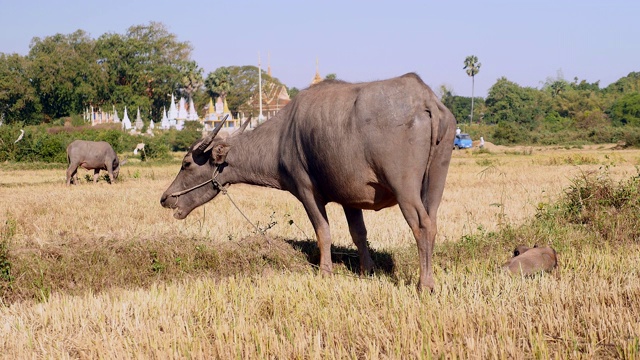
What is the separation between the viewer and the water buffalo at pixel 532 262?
248 inches

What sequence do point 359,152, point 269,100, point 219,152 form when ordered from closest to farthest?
point 359,152 → point 219,152 → point 269,100

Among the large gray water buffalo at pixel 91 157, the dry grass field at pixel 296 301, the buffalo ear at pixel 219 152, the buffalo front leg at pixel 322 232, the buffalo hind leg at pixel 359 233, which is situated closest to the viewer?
the dry grass field at pixel 296 301

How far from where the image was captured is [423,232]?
219 inches

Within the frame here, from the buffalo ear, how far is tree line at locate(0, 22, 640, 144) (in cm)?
5279

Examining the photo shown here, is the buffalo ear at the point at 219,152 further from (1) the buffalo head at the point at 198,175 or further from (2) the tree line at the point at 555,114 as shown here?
(2) the tree line at the point at 555,114

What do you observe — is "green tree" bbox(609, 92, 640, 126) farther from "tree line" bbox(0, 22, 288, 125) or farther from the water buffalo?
the water buffalo

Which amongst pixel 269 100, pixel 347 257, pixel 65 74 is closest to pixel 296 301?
pixel 347 257

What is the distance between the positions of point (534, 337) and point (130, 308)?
3.02 metres

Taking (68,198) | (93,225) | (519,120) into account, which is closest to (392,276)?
(93,225)

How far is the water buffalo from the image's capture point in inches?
248

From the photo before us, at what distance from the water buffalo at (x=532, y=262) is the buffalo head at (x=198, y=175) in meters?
3.00

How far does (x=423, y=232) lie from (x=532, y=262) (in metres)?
1.42

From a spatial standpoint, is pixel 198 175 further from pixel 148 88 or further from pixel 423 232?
pixel 148 88

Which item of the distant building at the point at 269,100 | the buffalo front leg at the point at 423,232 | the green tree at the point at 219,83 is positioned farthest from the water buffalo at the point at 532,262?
the green tree at the point at 219,83
